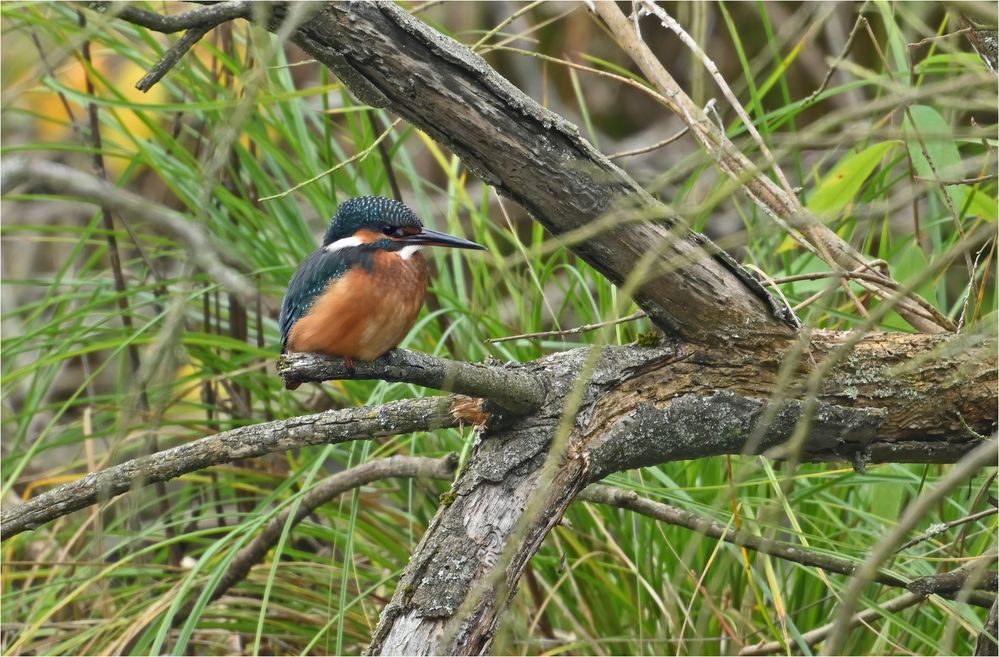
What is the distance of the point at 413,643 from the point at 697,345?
75 centimetres

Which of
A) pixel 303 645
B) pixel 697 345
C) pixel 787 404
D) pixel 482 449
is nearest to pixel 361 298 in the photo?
pixel 482 449

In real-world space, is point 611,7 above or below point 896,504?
above

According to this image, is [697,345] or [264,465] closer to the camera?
[697,345]

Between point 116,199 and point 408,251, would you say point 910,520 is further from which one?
point 408,251

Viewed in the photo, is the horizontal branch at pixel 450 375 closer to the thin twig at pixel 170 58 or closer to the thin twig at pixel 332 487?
the thin twig at pixel 332 487

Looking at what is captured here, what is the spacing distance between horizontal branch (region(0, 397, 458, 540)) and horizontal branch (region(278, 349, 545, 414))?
2.4 inches

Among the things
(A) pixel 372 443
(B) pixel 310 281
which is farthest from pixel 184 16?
(A) pixel 372 443

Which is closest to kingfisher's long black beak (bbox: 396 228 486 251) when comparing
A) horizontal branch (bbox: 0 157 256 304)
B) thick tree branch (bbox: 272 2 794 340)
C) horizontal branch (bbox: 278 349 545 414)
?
horizontal branch (bbox: 278 349 545 414)

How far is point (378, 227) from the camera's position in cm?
236

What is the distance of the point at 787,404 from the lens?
6.20 ft

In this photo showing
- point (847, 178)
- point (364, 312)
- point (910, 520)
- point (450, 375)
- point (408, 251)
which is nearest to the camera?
point (910, 520)

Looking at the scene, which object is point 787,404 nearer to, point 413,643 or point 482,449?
point 482,449

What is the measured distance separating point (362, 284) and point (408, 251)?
0.21 m

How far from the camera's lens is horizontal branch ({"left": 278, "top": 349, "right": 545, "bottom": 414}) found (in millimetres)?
1572
